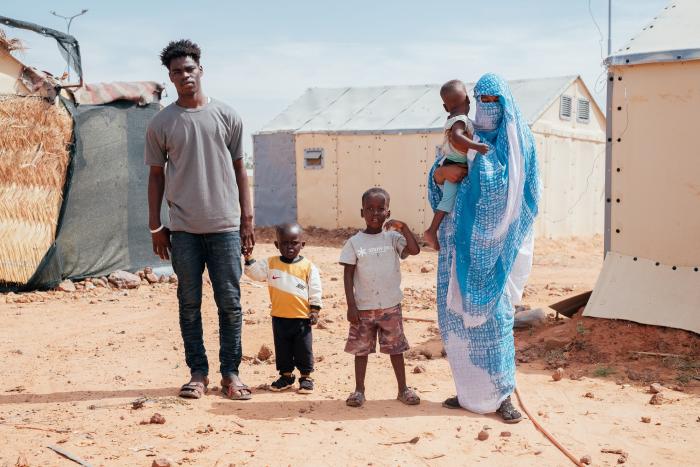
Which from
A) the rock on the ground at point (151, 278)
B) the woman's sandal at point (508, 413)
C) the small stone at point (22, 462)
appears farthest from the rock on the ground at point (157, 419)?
the rock on the ground at point (151, 278)

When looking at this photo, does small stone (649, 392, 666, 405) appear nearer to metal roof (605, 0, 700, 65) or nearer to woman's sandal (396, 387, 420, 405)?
woman's sandal (396, 387, 420, 405)

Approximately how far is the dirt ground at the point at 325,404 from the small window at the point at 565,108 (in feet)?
30.8

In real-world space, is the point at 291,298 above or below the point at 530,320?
above

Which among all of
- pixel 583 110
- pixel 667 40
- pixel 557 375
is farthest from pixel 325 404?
pixel 583 110

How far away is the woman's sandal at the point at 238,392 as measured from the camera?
4.32m

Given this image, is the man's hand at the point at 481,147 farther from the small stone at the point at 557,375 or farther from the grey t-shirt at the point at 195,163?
the small stone at the point at 557,375

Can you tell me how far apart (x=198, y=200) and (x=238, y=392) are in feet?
3.71

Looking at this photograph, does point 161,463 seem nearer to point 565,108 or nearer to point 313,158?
point 313,158

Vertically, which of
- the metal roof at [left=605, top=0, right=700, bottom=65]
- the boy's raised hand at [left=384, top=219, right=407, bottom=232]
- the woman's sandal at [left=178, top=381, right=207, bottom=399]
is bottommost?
the woman's sandal at [left=178, top=381, right=207, bottom=399]

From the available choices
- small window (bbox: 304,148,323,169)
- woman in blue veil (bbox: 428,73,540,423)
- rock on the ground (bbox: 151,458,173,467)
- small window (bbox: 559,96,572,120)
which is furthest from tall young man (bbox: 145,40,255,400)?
small window (bbox: 559,96,572,120)

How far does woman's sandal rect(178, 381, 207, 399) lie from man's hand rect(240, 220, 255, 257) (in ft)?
2.64

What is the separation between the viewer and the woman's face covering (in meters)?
3.95

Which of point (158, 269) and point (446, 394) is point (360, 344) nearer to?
point (446, 394)

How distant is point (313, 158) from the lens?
634 inches
